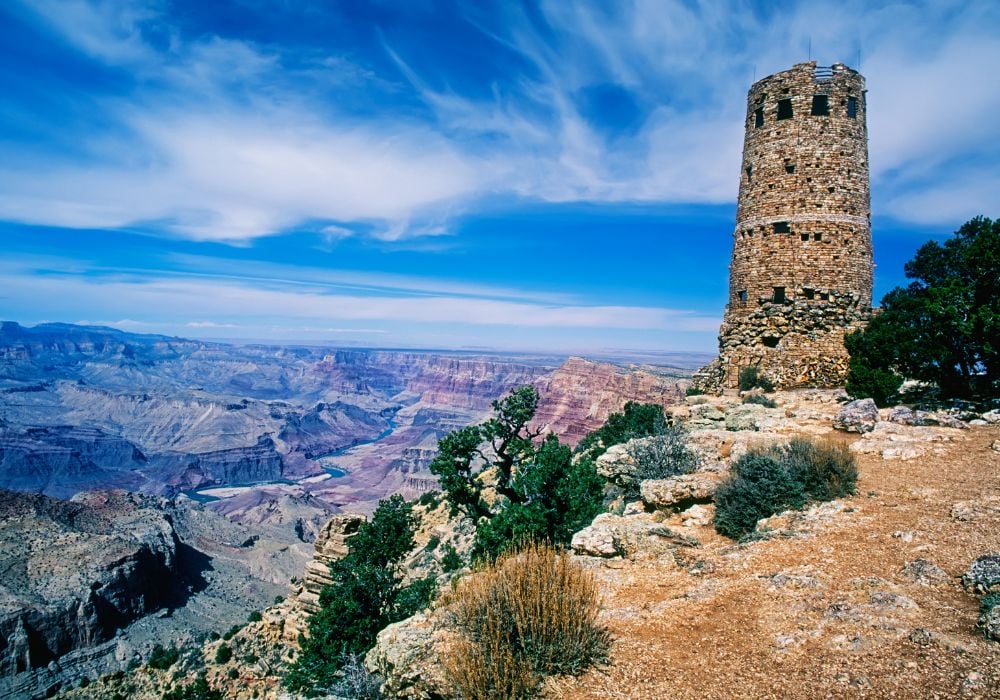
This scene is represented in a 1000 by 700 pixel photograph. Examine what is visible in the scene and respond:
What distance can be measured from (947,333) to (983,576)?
12.1m

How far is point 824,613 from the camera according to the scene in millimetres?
5707

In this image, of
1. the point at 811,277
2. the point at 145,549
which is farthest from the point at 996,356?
the point at 145,549

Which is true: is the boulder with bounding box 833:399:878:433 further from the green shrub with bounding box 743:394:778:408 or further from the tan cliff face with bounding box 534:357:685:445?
the tan cliff face with bounding box 534:357:685:445

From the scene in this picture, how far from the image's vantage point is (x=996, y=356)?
46.1ft

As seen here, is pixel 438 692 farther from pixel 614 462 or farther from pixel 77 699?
pixel 77 699

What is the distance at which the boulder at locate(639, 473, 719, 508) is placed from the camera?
10.2m

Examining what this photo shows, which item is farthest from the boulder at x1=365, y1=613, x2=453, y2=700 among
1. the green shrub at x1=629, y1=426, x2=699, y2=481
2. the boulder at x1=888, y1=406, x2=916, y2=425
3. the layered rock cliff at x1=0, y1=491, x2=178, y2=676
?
the layered rock cliff at x1=0, y1=491, x2=178, y2=676

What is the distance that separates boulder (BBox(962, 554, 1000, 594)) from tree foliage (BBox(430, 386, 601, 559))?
15.8 feet

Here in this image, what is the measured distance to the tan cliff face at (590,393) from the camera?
259 ft

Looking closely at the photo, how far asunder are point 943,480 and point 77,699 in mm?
35671

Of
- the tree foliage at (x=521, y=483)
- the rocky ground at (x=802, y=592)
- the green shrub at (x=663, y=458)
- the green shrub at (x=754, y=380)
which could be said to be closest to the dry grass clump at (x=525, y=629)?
the rocky ground at (x=802, y=592)

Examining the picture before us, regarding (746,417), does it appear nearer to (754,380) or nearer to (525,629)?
(754,380)

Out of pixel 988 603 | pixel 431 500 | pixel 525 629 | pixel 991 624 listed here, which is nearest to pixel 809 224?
pixel 988 603

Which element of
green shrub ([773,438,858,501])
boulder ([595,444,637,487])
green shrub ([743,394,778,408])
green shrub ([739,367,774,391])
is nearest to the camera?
green shrub ([773,438,858,501])
